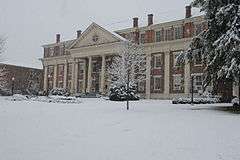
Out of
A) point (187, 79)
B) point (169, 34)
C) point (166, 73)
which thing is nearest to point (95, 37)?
point (169, 34)

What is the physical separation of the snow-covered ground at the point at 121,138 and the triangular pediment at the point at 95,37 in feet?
123

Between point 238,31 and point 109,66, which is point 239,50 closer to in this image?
point 238,31

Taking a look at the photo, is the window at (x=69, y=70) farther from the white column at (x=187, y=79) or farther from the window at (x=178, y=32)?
the white column at (x=187, y=79)

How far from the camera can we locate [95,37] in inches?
2480

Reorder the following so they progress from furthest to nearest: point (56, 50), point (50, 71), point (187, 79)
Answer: point (50, 71), point (56, 50), point (187, 79)

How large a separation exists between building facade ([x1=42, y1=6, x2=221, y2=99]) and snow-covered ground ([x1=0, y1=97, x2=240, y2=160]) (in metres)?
28.8

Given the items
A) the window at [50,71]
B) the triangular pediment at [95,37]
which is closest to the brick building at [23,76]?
the window at [50,71]

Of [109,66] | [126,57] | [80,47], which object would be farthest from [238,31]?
[80,47]

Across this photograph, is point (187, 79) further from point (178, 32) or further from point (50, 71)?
point (50, 71)

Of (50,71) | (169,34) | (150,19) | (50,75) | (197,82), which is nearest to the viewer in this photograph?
(197,82)

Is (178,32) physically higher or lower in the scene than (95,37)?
lower

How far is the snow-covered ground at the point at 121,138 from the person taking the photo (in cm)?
1315

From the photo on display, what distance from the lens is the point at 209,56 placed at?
86.6 feet

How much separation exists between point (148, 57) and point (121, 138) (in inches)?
1643
